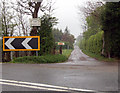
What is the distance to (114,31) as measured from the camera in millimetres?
13523

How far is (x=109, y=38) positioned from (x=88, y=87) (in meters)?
11.2

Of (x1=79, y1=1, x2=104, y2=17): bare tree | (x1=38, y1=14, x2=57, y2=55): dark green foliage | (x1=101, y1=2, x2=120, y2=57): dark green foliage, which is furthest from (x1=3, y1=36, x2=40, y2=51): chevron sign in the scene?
(x1=79, y1=1, x2=104, y2=17): bare tree

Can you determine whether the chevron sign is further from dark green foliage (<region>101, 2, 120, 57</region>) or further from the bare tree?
the bare tree

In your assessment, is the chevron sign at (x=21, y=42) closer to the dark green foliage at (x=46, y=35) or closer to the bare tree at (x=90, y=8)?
the dark green foliage at (x=46, y=35)

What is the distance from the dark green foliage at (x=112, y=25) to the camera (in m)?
13.1

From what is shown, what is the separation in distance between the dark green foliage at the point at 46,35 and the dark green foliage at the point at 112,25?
15.9 feet

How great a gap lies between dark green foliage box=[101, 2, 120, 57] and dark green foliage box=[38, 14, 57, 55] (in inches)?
191

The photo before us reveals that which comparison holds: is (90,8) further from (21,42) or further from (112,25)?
(21,42)

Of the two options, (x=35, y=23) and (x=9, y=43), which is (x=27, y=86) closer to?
(x=9, y=43)

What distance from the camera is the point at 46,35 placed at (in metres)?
13.5

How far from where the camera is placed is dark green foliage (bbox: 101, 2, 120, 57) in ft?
43.1

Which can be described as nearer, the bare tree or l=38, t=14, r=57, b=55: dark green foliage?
l=38, t=14, r=57, b=55: dark green foliage

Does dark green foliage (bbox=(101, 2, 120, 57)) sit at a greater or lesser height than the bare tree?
lesser

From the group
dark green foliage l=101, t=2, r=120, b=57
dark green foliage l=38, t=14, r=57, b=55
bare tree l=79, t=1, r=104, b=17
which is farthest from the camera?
bare tree l=79, t=1, r=104, b=17
